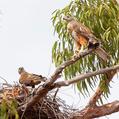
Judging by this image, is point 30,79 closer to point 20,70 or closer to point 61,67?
point 20,70

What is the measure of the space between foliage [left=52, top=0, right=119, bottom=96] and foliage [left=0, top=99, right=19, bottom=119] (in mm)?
1828

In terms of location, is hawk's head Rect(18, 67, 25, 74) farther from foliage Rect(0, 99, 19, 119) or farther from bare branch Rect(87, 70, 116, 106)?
bare branch Rect(87, 70, 116, 106)

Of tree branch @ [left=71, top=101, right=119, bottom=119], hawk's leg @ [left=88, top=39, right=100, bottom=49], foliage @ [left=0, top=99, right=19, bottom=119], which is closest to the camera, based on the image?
hawk's leg @ [left=88, top=39, right=100, bottom=49]

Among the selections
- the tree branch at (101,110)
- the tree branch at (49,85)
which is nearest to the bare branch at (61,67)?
the tree branch at (49,85)

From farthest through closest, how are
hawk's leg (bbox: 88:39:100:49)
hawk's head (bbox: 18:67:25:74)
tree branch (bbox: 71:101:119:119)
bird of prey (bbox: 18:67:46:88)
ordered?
1. tree branch (bbox: 71:101:119:119)
2. hawk's head (bbox: 18:67:25:74)
3. bird of prey (bbox: 18:67:46:88)
4. hawk's leg (bbox: 88:39:100:49)

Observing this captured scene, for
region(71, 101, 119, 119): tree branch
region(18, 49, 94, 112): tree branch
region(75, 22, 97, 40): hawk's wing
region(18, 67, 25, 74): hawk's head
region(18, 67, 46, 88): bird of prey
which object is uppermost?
region(75, 22, 97, 40): hawk's wing

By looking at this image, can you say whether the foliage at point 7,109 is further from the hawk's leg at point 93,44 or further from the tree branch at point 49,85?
the hawk's leg at point 93,44

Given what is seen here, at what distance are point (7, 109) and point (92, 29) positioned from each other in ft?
→ 6.72

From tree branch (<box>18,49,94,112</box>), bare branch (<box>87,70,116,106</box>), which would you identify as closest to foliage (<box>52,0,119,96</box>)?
bare branch (<box>87,70,116,106</box>)

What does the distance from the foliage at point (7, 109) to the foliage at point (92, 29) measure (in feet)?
6.00

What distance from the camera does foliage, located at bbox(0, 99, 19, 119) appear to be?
19.7 ft

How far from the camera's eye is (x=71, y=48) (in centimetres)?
781

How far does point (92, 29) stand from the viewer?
7703 mm

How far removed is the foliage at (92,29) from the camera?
766 cm
